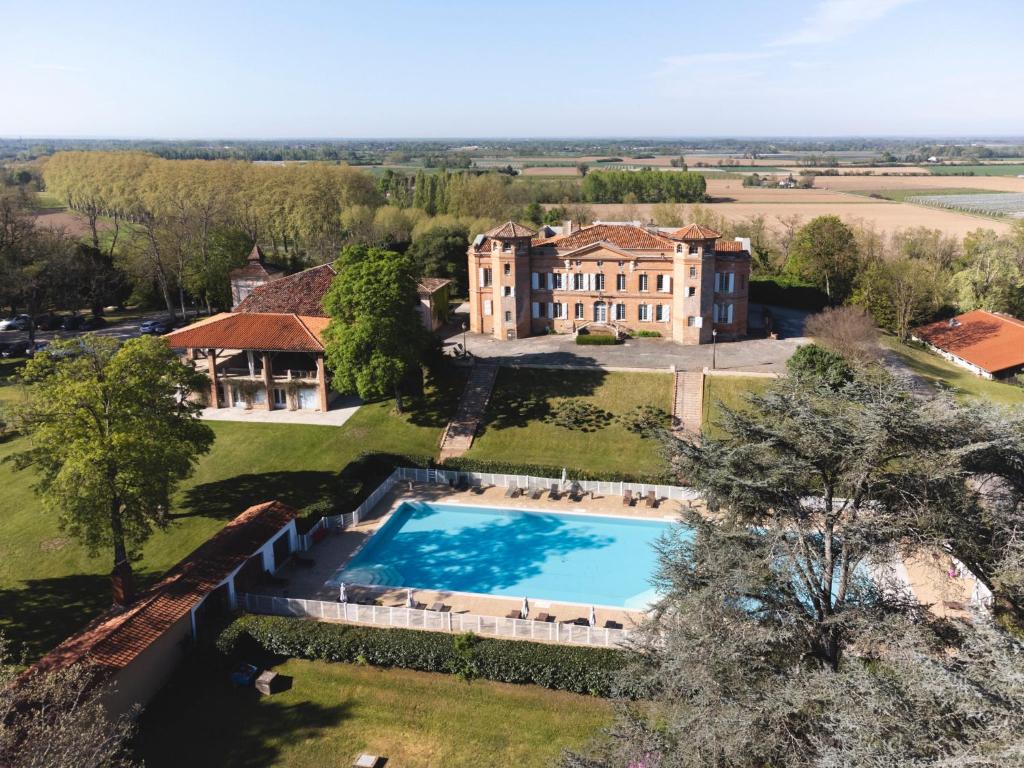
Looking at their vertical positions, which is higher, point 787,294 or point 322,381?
point 787,294

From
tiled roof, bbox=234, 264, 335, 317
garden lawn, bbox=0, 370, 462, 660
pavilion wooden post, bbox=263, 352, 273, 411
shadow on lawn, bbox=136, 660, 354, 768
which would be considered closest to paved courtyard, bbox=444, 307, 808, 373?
garden lawn, bbox=0, 370, 462, 660

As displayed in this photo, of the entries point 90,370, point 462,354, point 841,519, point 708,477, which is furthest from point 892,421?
point 462,354

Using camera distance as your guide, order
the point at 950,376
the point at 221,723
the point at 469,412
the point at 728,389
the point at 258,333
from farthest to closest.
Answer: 1. the point at 950,376
2. the point at 258,333
3. the point at 469,412
4. the point at 728,389
5. the point at 221,723

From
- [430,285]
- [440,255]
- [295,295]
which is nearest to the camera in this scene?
[295,295]

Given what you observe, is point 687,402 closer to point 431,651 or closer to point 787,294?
point 431,651

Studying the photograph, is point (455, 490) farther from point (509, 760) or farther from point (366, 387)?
point (509, 760)

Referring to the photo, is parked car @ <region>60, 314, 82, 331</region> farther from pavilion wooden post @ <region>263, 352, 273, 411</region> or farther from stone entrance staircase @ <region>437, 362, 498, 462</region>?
stone entrance staircase @ <region>437, 362, 498, 462</region>

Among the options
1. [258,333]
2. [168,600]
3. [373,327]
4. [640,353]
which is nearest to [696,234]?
[640,353]
